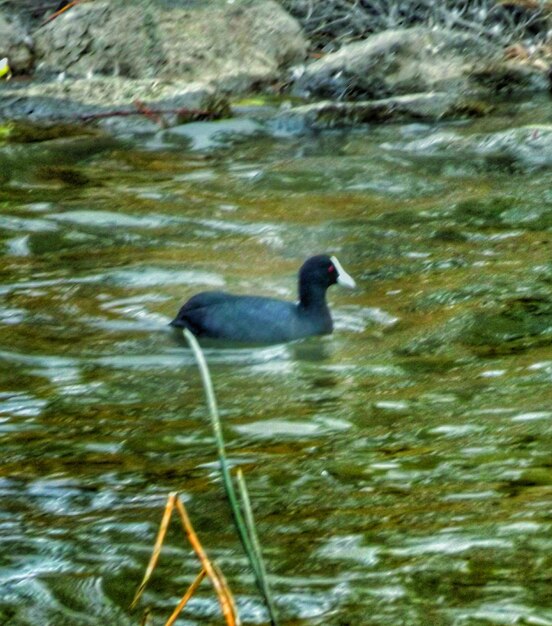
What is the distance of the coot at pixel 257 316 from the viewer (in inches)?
361

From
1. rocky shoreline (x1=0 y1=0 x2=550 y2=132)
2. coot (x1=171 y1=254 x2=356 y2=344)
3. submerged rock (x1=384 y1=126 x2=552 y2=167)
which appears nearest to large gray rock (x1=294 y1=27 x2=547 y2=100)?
rocky shoreline (x1=0 y1=0 x2=550 y2=132)

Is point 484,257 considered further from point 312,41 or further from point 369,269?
point 312,41

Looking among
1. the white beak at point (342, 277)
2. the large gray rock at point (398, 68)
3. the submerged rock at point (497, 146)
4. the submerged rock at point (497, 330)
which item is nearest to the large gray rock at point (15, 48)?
the large gray rock at point (398, 68)

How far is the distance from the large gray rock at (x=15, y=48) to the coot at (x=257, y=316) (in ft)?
25.6

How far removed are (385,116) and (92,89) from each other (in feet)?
9.47

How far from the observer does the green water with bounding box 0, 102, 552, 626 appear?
542 centimetres

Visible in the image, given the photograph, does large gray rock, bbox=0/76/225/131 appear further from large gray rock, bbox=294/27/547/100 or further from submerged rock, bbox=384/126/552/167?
submerged rock, bbox=384/126/552/167

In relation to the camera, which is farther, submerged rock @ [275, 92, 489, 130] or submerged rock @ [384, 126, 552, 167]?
submerged rock @ [275, 92, 489, 130]

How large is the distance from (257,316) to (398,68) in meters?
7.35

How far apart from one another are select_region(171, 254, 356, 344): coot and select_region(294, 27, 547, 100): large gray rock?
6.70 m

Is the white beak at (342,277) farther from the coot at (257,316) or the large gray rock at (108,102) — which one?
the large gray rock at (108,102)

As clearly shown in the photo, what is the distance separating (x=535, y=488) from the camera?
615 centimetres

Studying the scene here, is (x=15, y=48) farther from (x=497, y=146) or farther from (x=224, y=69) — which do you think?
(x=497, y=146)

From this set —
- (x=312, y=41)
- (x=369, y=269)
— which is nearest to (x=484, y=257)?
(x=369, y=269)
